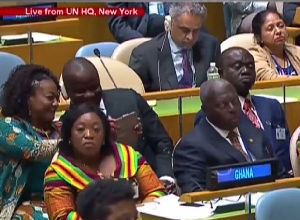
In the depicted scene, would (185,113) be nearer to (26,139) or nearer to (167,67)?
(167,67)

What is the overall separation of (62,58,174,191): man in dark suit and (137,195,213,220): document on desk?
65 cm

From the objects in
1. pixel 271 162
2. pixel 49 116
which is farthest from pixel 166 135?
pixel 271 162

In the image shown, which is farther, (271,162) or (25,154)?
(25,154)

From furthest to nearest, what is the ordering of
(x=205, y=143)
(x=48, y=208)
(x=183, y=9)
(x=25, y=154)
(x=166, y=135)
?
1. (x=183, y=9)
2. (x=166, y=135)
3. (x=205, y=143)
4. (x=25, y=154)
5. (x=48, y=208)

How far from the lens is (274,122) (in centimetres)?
501

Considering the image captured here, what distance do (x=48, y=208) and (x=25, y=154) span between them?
0.41 meters

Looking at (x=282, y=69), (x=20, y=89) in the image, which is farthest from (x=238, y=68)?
(x=20, y=89)

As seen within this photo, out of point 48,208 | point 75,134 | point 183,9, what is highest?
point 183,9

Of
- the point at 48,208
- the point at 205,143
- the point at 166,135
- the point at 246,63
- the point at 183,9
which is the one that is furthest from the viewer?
the point at 183,9

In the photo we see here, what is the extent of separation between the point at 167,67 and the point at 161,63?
52mm

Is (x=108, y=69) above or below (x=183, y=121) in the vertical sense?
above

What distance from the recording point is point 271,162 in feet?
12.2

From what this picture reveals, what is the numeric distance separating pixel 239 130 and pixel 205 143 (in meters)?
0.32

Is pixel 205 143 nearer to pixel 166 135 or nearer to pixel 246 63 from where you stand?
pixel 166 135
